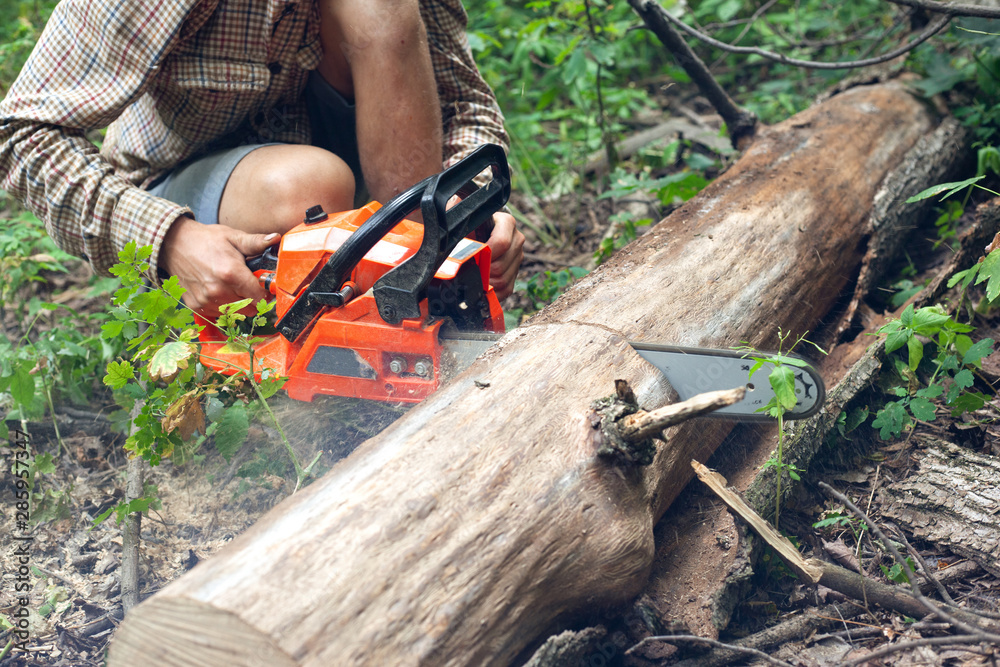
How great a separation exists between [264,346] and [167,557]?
0.65 metres

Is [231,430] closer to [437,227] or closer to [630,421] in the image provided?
[437,227]

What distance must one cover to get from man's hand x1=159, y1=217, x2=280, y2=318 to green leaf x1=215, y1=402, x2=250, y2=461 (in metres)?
0.37

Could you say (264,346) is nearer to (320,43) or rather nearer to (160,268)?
(160,268)

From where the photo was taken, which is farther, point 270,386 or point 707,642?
point 270,386

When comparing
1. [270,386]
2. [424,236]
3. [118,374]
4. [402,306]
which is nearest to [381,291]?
[402,306]

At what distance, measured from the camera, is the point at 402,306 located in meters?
1.69

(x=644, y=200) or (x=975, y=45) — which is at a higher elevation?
(x=975, y=45)

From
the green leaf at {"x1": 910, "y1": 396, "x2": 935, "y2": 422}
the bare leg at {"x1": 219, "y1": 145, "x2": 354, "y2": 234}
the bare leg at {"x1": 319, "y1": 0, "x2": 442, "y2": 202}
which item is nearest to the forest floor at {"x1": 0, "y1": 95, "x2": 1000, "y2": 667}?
the green leaf at {"x1": 910, "y1": 396, "x2": 935, "y2": 422}

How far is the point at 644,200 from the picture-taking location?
324 cm

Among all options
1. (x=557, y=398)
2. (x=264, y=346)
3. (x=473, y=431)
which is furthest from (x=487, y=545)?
(x=264, y=346)

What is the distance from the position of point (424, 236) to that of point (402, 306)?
0.20m

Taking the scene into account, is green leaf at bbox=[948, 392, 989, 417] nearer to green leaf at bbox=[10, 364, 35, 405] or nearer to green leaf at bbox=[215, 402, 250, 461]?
green leaf at bbox=[215, 402, 250, 461]

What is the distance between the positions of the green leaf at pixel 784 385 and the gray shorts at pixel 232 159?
66.1 inches

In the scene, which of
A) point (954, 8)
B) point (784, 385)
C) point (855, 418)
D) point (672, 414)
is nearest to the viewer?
point (672, 414)
